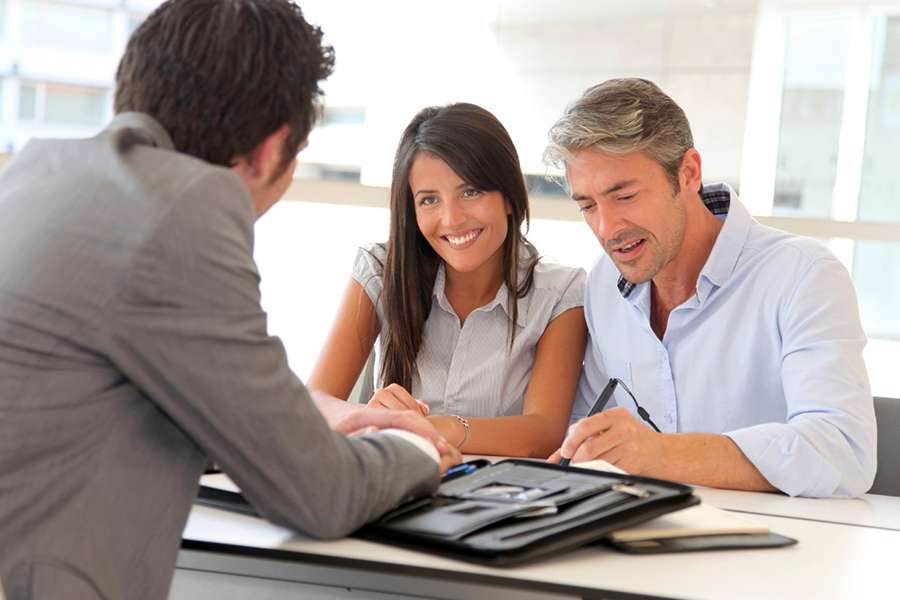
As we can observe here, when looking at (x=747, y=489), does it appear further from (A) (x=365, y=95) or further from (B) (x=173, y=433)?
(A) (x=365, y=95)

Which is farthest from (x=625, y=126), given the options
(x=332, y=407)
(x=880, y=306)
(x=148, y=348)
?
(x=880, y=306)

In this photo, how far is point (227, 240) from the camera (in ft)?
3.88

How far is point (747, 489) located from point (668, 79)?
305 centimetres

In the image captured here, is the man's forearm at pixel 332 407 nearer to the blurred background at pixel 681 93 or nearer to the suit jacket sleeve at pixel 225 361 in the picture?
the suit jacket sleeve at pixel 225 361

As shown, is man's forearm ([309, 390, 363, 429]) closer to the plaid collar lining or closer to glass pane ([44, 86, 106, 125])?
the plaid collar lining

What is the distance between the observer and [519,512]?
135cm

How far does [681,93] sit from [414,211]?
2.36 metres

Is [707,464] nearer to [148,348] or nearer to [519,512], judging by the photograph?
[519,512]

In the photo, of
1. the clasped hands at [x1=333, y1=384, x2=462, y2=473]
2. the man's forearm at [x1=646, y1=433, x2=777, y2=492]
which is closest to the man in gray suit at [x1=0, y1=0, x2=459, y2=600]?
the clasped hands at [x1=333, y1=384, x2=462, y2=473]

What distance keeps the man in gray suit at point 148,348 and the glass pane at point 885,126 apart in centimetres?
380

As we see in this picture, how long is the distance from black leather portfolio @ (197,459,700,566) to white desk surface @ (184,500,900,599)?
0.02 metres

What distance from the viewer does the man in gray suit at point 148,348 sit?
1148 millimetres

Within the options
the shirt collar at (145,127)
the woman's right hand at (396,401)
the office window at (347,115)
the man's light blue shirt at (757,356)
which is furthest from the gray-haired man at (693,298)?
the office window at (347,115)

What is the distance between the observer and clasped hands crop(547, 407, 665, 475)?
5.99 ft
